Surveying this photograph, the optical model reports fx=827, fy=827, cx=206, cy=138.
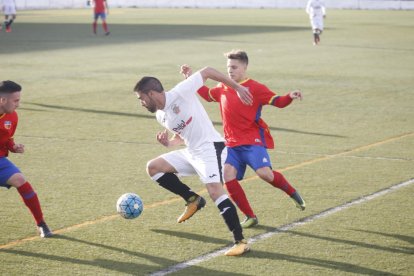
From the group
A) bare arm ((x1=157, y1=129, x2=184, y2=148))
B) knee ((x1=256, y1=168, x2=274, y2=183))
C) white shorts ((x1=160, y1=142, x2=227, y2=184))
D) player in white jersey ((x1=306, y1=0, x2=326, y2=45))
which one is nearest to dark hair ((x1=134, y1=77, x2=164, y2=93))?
bare arm ((x1=157, y1=129, x2=184, y2=148))

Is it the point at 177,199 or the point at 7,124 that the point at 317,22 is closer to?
the point at 177,199

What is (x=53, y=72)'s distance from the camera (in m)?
24.3

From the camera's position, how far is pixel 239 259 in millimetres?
7715

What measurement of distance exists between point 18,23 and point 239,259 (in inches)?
1778

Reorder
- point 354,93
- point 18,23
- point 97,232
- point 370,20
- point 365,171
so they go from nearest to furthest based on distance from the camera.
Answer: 1. point 97,232
2. point 365,171
3. point 354,93
4. point 18,23
5. point 370,20

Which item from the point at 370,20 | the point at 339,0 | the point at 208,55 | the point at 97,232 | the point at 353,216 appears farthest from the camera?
the point at 339,0

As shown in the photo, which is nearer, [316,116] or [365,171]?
[365,171]

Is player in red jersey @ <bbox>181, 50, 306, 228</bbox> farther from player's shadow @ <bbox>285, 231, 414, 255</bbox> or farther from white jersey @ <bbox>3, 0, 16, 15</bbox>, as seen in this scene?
white jersey @ <bbox>3, 0, 16, 15</bbox>

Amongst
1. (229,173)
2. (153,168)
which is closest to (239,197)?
(229,173)

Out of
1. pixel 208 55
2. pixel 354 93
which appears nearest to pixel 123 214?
pixel 354 93

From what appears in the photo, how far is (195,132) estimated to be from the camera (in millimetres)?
8289

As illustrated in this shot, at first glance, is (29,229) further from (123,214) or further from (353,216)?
(353,216)

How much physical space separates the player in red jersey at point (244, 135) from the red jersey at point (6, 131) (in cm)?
214

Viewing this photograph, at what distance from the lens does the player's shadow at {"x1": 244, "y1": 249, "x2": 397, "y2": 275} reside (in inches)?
289
